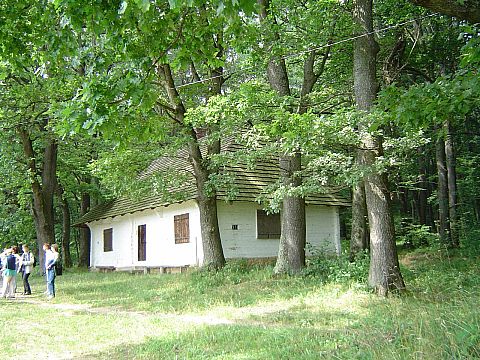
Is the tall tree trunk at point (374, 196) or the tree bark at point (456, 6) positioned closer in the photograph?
the tree bark at point (456, 6)

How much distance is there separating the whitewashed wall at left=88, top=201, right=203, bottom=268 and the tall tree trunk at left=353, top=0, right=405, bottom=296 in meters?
9.93

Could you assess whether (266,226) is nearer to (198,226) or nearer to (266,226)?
(266,226)

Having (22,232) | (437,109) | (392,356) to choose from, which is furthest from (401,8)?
(22,232)

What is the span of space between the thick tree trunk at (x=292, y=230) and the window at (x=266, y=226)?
6102 mm

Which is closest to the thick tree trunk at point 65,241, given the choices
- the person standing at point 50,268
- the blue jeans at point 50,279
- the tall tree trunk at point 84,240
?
the tall tree trunk at point 84,240

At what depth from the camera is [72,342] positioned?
7.88m

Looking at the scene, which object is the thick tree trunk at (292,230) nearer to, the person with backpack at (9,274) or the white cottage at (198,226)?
the white cottage at (198,226)

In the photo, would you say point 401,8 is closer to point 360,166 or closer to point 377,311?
point 360,166

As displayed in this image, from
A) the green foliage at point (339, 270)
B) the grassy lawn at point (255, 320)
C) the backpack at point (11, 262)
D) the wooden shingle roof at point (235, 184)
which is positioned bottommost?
the grassy lawn at point (255, 320)

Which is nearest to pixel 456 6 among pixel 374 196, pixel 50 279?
pixel 374 196

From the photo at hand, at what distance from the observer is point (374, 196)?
10906 mm

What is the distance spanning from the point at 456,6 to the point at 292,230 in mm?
10570

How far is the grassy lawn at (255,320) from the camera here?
19.5 ft

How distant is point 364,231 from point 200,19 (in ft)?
36.3
